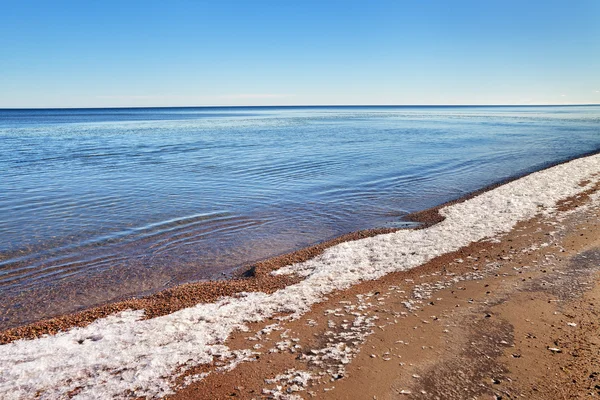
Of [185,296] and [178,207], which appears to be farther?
[178,207]

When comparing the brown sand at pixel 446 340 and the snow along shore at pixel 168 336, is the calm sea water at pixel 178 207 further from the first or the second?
the brown sand at pixel 446 340

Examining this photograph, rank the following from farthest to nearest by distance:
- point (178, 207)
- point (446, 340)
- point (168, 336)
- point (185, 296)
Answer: point (178, 207), point (185, 296), point (168, 336), point (446, 340)

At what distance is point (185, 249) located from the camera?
1173cm

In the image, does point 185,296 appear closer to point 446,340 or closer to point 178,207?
point 446,340

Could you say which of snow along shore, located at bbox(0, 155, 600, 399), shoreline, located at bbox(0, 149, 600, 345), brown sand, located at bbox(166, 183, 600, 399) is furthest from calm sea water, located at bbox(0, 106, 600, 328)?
brown sand, located at bbox(166, 183, 600, 399)

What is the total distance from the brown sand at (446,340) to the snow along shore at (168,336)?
48 cm

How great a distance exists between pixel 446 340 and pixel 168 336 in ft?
14.3

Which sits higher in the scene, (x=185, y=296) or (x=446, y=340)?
(x=446, y=340)

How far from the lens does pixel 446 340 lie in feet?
19.5

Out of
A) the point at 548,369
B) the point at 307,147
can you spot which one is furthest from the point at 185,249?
the point at 307,147

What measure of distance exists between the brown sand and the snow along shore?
0.48m

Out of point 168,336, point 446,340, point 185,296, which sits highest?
point 446,340

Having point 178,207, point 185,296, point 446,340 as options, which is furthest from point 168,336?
point 178,207

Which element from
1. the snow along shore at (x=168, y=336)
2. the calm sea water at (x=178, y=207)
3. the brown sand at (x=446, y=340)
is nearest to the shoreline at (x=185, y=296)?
the snow along shore at (x=168, y=336)
